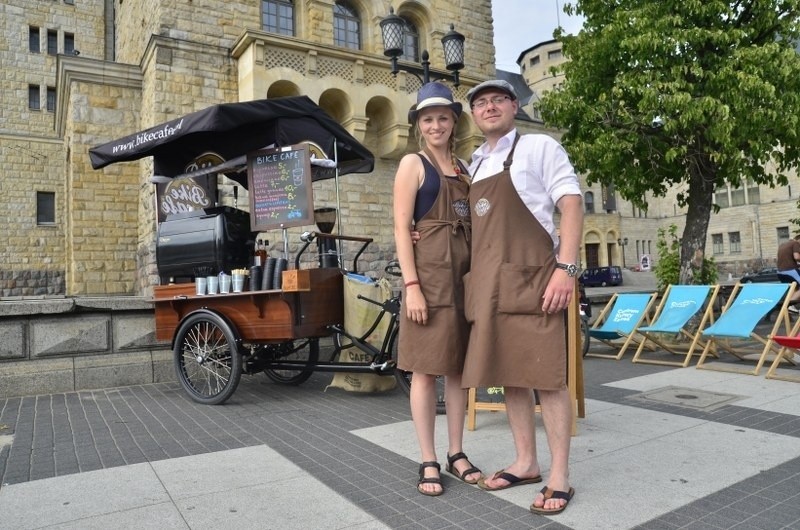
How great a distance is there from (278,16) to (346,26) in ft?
7.36

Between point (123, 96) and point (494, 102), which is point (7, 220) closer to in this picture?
point (123, 96)

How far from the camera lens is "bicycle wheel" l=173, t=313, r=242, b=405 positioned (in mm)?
5047

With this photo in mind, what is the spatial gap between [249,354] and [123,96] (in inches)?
538

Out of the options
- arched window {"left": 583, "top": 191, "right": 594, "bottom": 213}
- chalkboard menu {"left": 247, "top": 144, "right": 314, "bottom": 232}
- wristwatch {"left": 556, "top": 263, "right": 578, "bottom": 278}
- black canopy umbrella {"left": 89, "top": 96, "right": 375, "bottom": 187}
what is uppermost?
arched window {"left": 583, "top": 191, "right": 594, "bottom": 213}

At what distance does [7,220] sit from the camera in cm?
2409

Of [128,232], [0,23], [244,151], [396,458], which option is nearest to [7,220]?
[0,23]

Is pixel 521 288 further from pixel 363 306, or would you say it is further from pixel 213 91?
pixel 213 91

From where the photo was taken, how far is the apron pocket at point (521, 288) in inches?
101

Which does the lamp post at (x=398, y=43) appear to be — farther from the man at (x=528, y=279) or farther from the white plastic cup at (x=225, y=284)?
the man at (x=528, y=279)

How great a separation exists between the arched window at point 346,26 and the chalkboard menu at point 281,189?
1320cm

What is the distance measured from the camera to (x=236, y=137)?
241 inches

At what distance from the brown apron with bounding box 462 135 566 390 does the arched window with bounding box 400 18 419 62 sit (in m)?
17.6

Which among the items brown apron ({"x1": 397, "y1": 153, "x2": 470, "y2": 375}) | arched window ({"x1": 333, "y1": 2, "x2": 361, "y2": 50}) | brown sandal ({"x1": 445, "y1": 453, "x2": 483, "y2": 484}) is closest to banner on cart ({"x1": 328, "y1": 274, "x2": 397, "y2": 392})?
brown sandal ({"x1": 445, "y1": 453, "x2": 483, "y2": 484})

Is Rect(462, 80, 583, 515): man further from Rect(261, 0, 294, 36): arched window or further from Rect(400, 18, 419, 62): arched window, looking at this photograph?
Rect(400, 18, 419, 62): arched window
